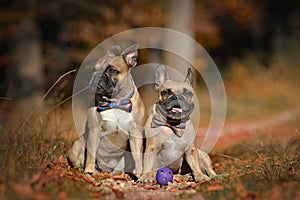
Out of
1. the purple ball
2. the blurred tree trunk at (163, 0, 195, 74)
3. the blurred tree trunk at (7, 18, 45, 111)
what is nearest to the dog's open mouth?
the purple ball

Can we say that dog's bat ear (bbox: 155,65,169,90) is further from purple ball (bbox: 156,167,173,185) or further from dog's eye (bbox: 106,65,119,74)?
purple ball (bbox: 156,167,173,185)

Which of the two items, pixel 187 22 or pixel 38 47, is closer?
pixel 187 22

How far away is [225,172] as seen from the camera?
21.3ft

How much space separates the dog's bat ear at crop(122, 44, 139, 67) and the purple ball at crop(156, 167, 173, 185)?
137cm

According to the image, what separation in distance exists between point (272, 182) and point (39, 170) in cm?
242

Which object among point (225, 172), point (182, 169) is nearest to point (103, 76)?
point (182, 169)

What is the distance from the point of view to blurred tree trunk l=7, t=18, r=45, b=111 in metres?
15.3

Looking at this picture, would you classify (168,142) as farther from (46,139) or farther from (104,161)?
(46,139)

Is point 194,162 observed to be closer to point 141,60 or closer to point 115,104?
point 115,104

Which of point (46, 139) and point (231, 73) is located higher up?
point (231, 73)

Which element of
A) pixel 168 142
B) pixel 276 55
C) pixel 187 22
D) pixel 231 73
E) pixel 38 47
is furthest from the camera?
pixel 276 55

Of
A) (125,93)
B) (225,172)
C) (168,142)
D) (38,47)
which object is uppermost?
(38,47)

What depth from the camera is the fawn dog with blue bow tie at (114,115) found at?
5.89 meters

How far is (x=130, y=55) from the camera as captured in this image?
240 inches
